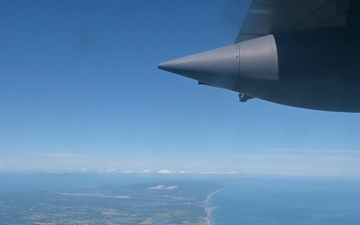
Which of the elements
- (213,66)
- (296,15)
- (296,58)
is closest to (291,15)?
(296,15)

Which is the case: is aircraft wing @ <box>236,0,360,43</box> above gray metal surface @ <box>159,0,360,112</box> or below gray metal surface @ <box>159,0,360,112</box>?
above

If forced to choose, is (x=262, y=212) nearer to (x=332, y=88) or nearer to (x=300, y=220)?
(x=300, y=220)

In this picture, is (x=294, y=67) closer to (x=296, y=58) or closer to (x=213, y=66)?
(x=296, y=58)

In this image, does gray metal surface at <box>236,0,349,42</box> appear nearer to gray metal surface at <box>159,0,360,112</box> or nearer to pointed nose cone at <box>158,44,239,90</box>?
gray metal surface at <box>159,0,360,112</box>

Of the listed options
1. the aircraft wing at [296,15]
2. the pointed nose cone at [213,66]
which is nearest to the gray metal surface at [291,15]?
the aircraft wing at [296,15]

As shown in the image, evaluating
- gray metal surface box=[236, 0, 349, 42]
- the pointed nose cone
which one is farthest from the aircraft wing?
the pointed nose cone

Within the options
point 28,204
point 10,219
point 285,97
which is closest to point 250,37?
point 285,97
